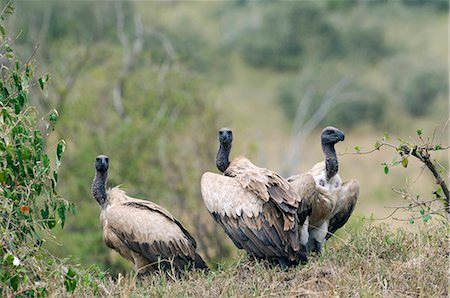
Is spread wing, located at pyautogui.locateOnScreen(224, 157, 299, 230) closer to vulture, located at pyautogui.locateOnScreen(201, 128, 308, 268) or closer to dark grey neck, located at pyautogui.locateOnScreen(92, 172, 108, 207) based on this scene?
vulture, located at pyautogui.locateOnScreen(201, 128, 308, 268)

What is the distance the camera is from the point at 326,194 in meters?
8.77

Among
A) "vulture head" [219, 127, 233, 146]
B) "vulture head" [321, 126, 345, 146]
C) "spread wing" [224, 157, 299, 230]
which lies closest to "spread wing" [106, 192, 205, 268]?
"spread wing" [224, 157, 299, 230]

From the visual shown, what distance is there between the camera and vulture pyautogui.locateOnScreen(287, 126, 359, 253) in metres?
8.75

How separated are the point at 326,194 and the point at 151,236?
6.12 ft

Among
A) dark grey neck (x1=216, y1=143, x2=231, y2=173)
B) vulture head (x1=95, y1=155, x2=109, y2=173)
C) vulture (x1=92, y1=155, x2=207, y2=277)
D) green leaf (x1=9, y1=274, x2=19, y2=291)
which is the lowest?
green leaf (x1=9, y1=274, x2=19, y2=291)

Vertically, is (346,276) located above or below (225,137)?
below

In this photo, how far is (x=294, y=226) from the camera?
8281 millimetres

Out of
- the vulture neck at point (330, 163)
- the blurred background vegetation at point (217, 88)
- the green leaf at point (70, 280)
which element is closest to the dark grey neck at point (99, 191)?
the blurred background vegetation at point (217, 88)

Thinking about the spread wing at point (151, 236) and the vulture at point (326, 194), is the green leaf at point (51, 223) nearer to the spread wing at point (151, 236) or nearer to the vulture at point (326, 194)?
the spread wing at point (151, 236)

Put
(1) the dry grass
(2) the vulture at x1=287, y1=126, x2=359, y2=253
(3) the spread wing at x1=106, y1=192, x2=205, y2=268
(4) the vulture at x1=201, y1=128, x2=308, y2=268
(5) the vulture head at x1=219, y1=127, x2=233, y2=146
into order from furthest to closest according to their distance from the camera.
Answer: (5) the vulture head at x1=219, y1=127, x2=233, y2=146, (3) the spread wing at x1=106, y1=192, x2=205, y2=268, (2) the vulture at x1=287, y1=126, x2=359, y2=253, (4) the vulture at x1=201, y1=128, x2=308, y2=268, (1) the dry grass

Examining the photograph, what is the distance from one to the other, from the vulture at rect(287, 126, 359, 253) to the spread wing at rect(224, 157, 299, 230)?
0.32m

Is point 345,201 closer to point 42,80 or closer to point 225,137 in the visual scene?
point 225,137

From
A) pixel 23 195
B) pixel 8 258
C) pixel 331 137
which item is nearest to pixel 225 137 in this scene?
pixel 331 137

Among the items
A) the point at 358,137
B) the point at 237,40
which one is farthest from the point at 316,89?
the point at 237,40
